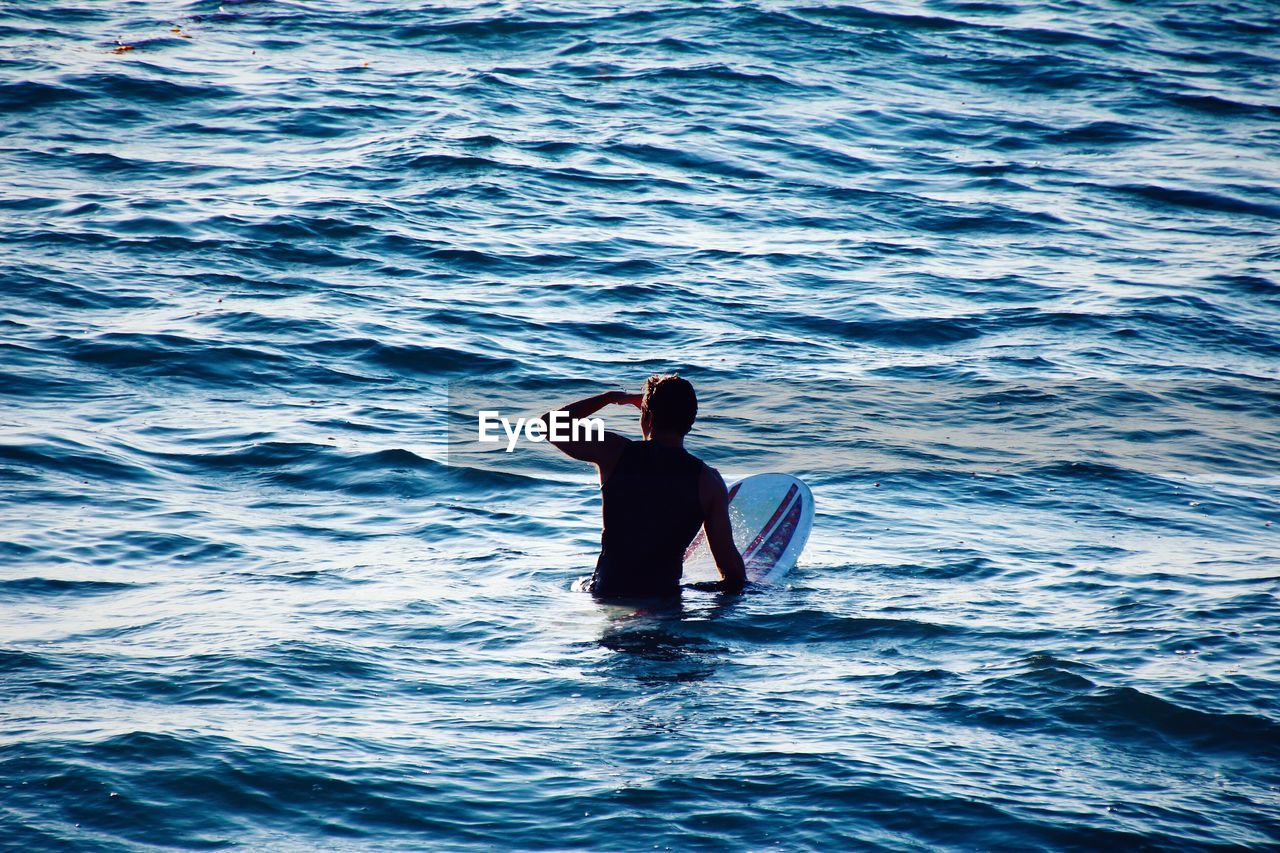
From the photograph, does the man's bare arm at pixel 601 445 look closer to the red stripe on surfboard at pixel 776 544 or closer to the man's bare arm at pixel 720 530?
the man's bare arm at pixel 720 530

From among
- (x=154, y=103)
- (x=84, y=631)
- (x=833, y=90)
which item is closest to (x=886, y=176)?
(x=833, y=90)

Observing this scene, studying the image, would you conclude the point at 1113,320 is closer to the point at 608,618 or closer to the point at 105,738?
the point at 608,618

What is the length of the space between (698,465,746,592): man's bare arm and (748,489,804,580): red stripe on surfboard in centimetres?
37

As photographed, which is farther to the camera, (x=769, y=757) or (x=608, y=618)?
(x=608, y=618)

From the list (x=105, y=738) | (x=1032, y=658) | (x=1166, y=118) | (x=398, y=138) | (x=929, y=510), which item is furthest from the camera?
(x=1166, y=118)

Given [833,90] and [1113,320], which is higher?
[833,90]

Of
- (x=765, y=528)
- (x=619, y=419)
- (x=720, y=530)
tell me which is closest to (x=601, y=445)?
(x=720, y=530)

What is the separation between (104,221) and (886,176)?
11.7m

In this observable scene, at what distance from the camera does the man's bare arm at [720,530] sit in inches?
326

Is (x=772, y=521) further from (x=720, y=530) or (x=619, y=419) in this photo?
(x=619, y=419)

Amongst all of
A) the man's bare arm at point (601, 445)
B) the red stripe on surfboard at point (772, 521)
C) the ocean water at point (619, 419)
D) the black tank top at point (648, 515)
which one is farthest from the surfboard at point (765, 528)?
the man's bare arm at point (601, 445)

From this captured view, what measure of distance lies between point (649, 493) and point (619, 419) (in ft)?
16.7

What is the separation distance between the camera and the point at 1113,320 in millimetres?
16078

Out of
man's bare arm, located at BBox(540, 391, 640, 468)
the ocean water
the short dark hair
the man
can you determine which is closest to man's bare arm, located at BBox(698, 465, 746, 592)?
the man
